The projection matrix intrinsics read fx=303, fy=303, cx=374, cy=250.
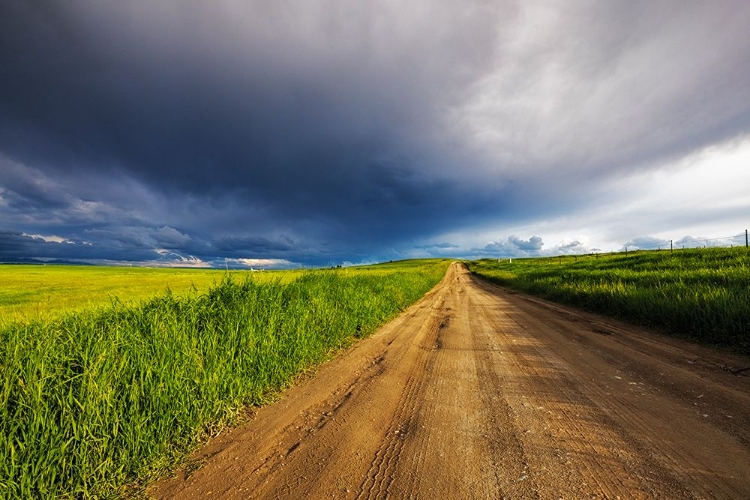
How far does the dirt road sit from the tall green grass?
414 millimetres

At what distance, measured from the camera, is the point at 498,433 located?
332cm

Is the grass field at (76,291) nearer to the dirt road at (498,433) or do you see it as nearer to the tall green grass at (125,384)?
the tall green grass at (125,384)

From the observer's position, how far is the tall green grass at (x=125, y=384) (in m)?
2.41

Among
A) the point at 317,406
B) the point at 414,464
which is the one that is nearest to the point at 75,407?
the point at 317,406

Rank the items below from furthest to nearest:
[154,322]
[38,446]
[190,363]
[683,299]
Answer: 1. [683,299]
2. [154,322]
3. [190,363]
4. [38,446]

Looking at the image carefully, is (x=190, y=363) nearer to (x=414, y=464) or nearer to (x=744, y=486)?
(x=414, y=464)

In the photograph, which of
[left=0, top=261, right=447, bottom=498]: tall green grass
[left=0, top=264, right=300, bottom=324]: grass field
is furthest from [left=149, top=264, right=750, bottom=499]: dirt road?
[left=0, top=264, right=300, bottom=324]: grass field

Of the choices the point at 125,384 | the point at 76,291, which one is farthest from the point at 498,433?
the point at 76,291

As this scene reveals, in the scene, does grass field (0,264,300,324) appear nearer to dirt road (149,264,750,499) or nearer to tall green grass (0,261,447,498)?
tall green grass (0,261,447,498)

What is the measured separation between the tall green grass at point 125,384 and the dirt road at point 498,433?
41cm

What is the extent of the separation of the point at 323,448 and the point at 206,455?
1.21 m

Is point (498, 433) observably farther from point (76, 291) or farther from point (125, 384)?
point (76, 291)

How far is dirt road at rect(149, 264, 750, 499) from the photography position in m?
2.59

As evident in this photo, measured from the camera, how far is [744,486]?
246cm
